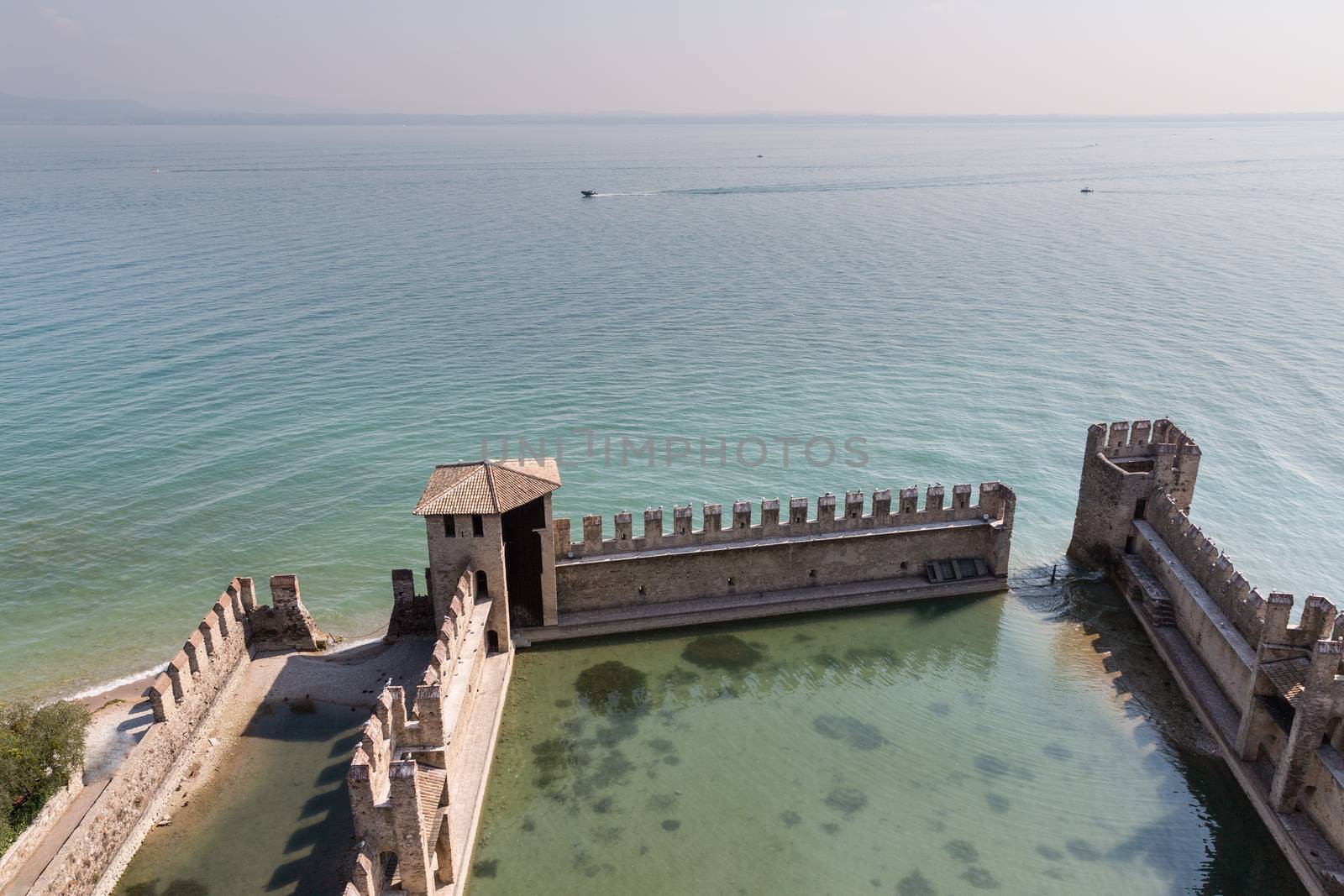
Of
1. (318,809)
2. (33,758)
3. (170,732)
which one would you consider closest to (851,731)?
(318,809)

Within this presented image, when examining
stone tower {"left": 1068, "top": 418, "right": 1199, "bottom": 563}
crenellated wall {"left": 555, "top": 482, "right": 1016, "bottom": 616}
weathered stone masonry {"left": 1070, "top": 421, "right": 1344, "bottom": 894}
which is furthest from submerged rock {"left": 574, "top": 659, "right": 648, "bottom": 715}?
stone tower {"left": 1068, "top": 418, "right": 1199, "bottom": 563}

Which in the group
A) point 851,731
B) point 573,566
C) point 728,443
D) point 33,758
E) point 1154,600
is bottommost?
point 851,731

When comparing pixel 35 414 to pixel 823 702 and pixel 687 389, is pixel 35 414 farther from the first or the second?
pixel 823 702

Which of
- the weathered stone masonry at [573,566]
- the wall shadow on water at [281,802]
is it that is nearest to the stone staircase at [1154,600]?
the weathered stone masonry at [573,566]

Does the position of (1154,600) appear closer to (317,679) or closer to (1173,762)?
(1173,762)

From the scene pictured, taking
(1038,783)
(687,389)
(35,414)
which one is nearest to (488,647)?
(1038,783)

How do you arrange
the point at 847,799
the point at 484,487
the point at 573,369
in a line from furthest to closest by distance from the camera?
1. the point at 573,369
2. the point at 484,487
3. the point at 847,799
